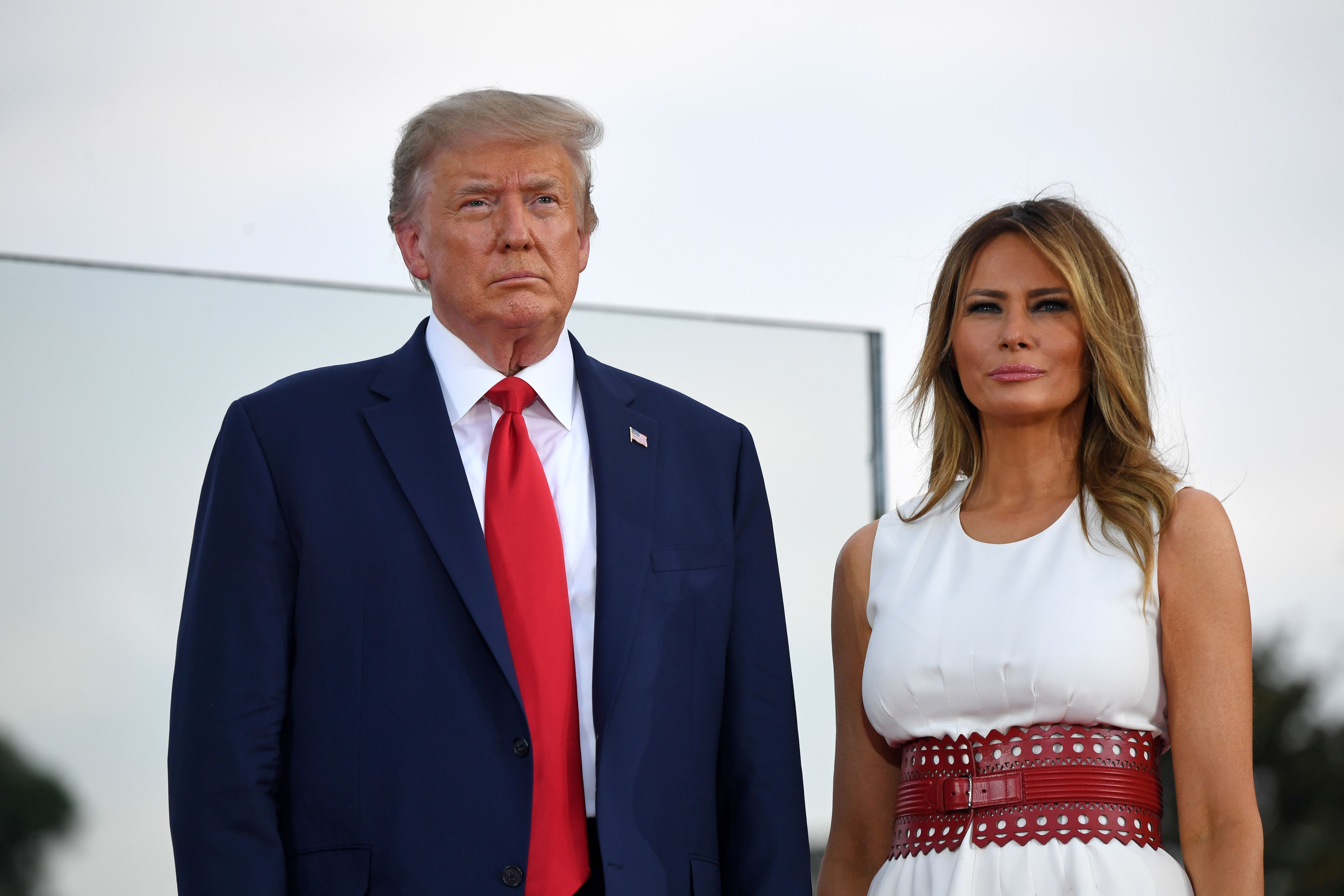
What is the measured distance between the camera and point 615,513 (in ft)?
7.08

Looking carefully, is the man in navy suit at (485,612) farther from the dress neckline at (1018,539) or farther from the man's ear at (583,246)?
the dress neckline at (1018,539)

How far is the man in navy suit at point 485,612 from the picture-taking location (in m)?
1.95

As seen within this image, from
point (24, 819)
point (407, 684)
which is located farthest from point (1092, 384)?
point (24, 819)

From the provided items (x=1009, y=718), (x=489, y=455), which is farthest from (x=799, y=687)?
(x=489, y=455)

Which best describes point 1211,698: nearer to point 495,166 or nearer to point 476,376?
point 476,376

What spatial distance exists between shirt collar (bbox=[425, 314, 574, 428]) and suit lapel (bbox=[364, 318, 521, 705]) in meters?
0.02

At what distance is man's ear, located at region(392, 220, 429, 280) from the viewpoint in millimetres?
2307

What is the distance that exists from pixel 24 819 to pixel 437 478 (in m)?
1.79

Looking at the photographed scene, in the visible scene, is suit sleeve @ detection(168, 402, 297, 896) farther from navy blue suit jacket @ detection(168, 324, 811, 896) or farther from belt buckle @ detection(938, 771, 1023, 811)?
belt buckle @ detection(938, 771, 1023, 811)

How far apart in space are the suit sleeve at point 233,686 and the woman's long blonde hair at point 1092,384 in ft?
3.92

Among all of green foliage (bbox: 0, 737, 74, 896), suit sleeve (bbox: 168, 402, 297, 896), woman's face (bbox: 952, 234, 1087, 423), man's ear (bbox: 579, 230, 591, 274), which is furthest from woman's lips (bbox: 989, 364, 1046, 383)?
green foliage (bbox: 0, 737, 74, 896)

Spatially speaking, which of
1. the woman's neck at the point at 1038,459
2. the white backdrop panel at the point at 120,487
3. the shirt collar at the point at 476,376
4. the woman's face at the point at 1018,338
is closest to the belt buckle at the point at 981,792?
the woman's neck at the point at 1038,459

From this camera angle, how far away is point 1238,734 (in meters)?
2.17

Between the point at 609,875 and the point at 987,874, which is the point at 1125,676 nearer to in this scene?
the point at 987,874
